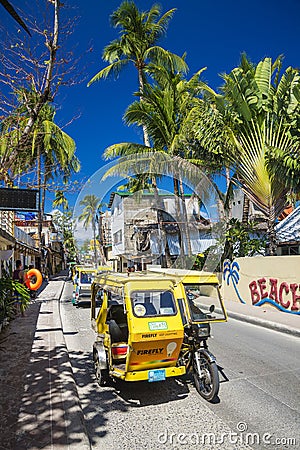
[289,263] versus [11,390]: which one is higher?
[289,263]

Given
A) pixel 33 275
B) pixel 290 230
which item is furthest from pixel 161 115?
pixel 33 275

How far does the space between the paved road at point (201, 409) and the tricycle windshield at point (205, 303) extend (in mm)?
1161

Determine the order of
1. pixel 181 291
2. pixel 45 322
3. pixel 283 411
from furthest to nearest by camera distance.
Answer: pixel 45 322 → pixel 181 291 → pixel 283 411

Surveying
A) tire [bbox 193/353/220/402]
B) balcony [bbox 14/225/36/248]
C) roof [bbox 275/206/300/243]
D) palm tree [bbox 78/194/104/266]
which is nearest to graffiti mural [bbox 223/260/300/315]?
roof [bbox 275/206/300/243]

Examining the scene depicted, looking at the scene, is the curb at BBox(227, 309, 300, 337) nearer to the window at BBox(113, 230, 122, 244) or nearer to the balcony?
the window at BBox(113, 230, 122, 244)

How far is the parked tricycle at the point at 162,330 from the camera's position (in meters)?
4.46

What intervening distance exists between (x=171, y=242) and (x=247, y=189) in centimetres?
436

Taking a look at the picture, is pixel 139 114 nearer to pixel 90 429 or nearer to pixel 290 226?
pixel 290 226

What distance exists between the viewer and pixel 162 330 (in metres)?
4.43

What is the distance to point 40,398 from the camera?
188 inches

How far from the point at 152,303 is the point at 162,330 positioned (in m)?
0.41

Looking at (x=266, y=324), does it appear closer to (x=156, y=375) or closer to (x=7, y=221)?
(x=156, y=375)

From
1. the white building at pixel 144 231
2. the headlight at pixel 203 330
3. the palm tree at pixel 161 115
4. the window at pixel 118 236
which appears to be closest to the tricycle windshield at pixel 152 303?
the headlight at pixel 203 330

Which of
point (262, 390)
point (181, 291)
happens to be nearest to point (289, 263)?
point (262, 390)
